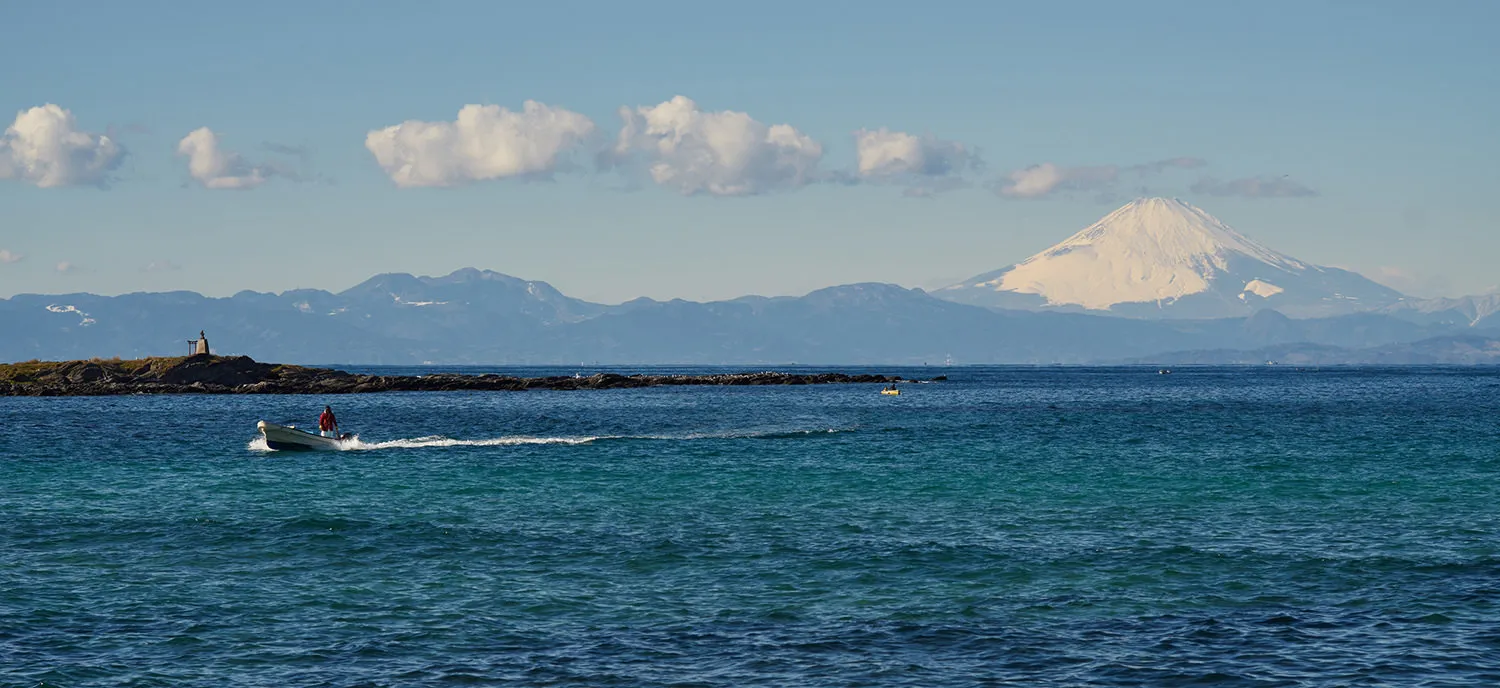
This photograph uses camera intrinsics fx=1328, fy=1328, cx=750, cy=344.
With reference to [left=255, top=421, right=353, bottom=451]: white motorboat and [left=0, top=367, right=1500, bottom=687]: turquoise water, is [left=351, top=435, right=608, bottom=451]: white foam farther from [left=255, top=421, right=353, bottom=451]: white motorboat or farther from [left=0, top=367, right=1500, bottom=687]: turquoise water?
[left=0, top=367, right=1500, bottom=687]: turquoise water

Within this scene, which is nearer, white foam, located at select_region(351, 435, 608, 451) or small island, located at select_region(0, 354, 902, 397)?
white foam, located at select_region(351, 435, 608, 451)

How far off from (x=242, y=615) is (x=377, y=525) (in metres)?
13.5

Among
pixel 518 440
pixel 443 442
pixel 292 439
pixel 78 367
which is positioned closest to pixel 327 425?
pixel 292 439

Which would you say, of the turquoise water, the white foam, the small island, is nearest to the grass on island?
the small island

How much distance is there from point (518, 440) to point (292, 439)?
525 inches

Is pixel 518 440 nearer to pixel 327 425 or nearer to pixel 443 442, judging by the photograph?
pixel 443 442

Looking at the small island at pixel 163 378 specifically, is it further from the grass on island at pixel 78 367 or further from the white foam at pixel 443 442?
the white foam at pixel 443 442

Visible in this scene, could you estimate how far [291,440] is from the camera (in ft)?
241

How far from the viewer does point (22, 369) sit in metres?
160

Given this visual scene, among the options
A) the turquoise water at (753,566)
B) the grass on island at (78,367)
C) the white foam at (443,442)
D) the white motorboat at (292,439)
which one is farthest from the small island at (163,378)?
the white motorboat at (292,439)

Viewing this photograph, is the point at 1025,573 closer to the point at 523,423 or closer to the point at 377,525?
the point at 377,525

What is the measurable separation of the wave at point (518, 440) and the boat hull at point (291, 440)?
521mm

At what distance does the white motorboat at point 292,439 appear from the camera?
72.2 meters

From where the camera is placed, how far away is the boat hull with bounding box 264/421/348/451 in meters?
72.2
